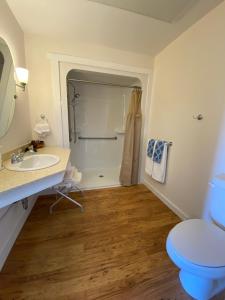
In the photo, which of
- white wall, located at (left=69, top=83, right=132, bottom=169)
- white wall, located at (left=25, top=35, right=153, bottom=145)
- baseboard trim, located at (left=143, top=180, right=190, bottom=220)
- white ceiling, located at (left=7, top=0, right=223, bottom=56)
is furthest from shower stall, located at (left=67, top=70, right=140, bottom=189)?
white ceiling, located at (left=7, top=0, right=223, bottom=56)

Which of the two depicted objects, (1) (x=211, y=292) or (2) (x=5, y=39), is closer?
(1) (x=211, y=292)

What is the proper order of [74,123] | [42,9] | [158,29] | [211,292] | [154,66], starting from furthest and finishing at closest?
[74,123] < [154,66] < [158,29] < [42,9] < [211,292]

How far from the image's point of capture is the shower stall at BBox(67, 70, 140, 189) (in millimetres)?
3033

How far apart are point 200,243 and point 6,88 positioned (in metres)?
2.11

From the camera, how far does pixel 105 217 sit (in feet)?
6.06

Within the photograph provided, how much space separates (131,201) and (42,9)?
102 inches

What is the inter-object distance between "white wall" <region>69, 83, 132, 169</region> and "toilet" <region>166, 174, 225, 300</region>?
258 centimetres

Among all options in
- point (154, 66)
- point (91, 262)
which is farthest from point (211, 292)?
point (154, 66)

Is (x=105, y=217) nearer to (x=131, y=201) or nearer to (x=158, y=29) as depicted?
(x=131, y=201)

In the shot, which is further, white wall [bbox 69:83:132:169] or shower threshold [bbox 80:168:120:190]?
white wall [bbox 69:83:132:169]

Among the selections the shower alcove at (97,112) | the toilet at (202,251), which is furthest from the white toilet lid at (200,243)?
the shower alcove at (97,112)

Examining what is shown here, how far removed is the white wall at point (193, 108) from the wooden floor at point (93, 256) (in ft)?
1.53

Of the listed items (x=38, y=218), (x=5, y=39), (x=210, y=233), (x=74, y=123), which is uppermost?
(x=5, y=39)

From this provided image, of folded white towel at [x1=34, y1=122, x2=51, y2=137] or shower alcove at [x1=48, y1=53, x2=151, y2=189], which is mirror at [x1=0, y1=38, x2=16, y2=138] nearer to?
folded white towel at [x1=34, y1=122, x2=51, y2=137]
